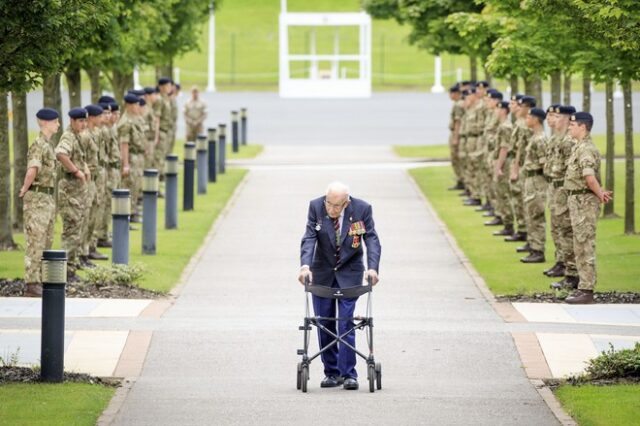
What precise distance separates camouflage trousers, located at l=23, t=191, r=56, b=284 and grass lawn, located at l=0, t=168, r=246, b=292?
1.67m

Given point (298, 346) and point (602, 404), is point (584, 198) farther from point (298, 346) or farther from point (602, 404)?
point (602, 404)

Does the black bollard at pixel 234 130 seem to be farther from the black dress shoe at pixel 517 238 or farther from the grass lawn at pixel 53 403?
the grass lawn at pixel 53 403

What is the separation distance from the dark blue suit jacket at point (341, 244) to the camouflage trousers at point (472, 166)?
16999 mm

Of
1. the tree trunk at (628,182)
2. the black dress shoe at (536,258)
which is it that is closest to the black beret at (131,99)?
the black dress shoe at (536,258)

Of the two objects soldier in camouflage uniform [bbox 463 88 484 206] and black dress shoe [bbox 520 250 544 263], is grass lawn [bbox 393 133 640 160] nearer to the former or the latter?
soldier in camouflage uniform [bbox 463 88 484 206]

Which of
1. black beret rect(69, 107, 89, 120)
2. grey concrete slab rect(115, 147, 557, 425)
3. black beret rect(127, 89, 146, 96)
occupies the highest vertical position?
black beret rect(127, 89, 146, 96)

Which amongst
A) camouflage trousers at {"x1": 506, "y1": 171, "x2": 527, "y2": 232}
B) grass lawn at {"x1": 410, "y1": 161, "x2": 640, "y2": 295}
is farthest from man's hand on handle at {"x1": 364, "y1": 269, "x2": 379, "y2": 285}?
camouflage trousers at {"x1": 506, "y1": 171, "x2": 527, "y2": 232}

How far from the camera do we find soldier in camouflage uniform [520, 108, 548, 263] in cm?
2434

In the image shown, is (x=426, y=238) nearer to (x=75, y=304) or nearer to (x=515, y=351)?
(x=75, y=304)

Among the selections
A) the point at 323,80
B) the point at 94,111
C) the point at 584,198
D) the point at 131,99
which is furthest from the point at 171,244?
the point at 323,80

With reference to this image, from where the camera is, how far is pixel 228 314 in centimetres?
1959

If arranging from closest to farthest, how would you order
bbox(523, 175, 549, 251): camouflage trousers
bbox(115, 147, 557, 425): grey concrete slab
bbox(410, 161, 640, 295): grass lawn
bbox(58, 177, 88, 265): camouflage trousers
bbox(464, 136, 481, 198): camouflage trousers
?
1. bbox(115, 147, 557, 425): grey concrete slab
2. bbox(58, 177, 88, 265): camouflage trousers
3. bbox(410, 161, 640, 295): grass lawn
4. bbox(523, 175, 549, 251): camouflage trousers
5. bbox(464, 136, 481, 198): camouflage trousers

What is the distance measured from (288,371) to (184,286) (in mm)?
6622

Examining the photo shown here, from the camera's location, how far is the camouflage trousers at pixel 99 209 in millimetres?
23672
